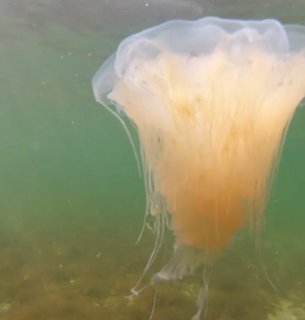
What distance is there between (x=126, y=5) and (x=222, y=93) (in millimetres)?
5486

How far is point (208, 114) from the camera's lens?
2.66 meters

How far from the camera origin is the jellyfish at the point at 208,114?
100 inches

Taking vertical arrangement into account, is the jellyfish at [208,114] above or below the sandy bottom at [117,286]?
above

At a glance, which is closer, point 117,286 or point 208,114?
point 208,114

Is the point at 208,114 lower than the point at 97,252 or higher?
higher

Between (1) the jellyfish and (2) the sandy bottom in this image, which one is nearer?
(1) the jellyfish

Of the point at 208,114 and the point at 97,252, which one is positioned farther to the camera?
the point at 97,252

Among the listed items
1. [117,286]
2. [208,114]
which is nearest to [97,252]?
[117,286]

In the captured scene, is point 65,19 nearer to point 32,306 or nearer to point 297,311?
point 32,306

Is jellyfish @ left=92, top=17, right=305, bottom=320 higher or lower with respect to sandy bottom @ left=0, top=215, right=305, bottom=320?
higher

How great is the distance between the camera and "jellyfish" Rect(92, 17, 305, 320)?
2.55m

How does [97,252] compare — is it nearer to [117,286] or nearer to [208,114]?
[117,286]

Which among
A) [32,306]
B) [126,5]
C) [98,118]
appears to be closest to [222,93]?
[32,306]

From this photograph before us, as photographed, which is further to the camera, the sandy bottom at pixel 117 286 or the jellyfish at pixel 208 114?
the sandy bottom at pixel 117 286
